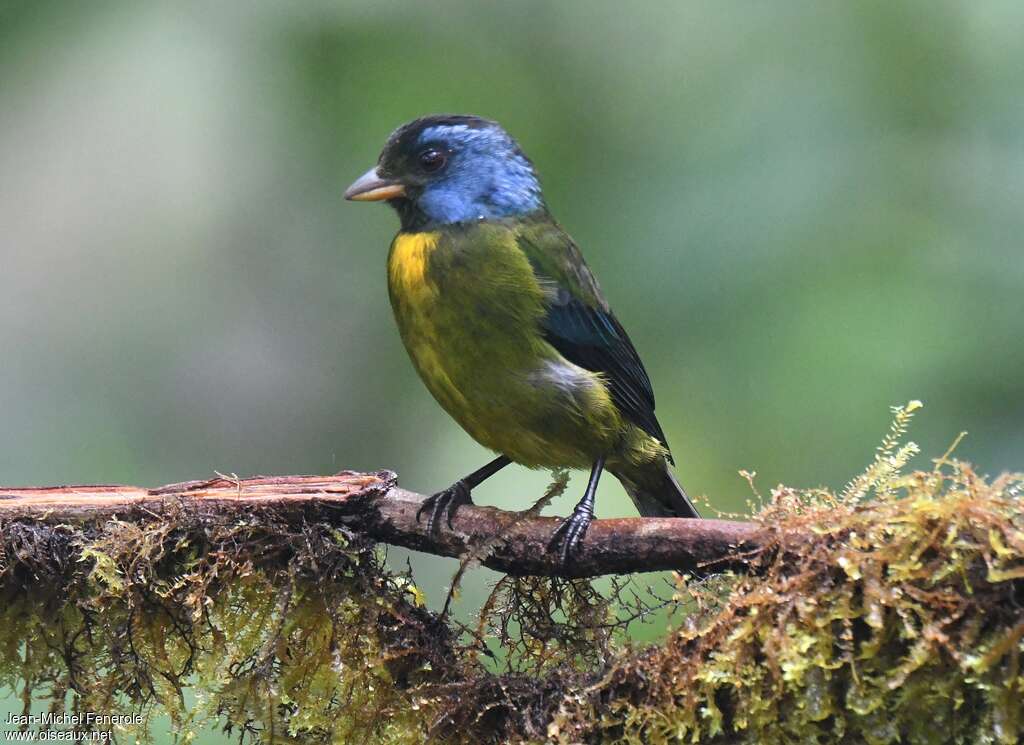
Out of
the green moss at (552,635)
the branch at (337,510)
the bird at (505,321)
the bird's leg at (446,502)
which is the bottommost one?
the green moss at (552,635)

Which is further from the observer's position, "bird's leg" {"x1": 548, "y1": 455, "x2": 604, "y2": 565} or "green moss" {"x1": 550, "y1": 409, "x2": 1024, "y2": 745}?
"bird's leg" {"x1": 548, "y1": 455, "x2": 604, "y2": 565}

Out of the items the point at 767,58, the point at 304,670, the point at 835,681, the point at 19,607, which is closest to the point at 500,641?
the point at 304,670

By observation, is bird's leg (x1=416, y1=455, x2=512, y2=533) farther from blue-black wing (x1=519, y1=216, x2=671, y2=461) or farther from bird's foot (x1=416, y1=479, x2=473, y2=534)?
blue-black wing (x1=519, y1=216, x2=671, y2=461)

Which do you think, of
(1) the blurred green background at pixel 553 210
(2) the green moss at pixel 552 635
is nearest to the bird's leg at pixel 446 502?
(2) the green moss at pixel 552 635

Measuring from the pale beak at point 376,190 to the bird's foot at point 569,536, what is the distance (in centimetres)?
135

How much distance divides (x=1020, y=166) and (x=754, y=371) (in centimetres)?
102

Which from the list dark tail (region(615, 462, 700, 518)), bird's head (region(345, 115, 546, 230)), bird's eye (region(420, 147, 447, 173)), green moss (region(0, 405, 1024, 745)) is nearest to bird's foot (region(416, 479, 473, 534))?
green moss (region(0, 405, 1024, 745))

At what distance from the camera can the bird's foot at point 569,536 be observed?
8.96 ft

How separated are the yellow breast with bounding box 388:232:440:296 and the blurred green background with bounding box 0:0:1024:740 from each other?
694mm

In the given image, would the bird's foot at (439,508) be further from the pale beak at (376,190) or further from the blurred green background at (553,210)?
the pale beak at (376,190)

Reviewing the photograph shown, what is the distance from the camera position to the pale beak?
3.79 m

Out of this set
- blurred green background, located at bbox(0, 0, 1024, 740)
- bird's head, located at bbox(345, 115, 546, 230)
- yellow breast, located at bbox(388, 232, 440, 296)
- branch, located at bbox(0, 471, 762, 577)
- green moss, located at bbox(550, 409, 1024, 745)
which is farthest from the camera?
bird's head, located at bbox(345, 115, 546, 230)

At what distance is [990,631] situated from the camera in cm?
204

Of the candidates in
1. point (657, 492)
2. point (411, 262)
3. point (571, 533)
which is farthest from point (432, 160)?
point (571, 533)
